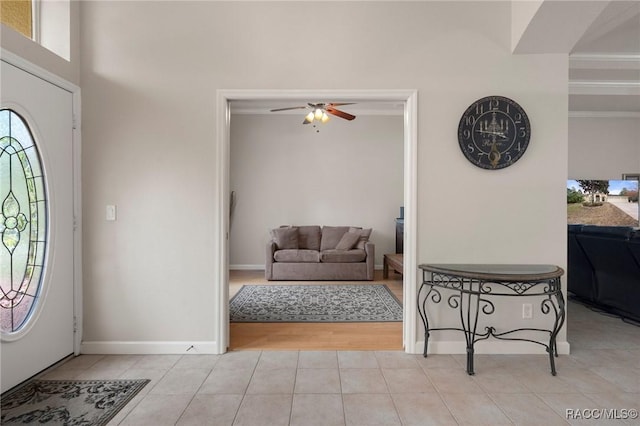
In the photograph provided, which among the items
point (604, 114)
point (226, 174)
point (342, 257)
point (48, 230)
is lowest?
point (342, 257)

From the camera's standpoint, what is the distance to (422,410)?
207cm

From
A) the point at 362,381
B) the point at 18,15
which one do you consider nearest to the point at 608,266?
the point at 362,381

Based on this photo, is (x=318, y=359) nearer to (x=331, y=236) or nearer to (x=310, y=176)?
(x=331, y=236)

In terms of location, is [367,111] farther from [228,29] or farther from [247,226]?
[228,29]

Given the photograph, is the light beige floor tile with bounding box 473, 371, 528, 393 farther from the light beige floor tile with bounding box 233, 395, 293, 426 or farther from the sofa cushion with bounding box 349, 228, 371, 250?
the sofa cushion with bounding box 349, 228, 371, 250

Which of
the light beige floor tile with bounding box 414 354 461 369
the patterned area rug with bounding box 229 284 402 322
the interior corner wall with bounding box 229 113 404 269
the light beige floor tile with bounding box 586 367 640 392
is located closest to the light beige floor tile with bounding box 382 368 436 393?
the light beige floor tile with bounding box 414 354 461 369

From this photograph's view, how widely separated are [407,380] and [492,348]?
92 cm

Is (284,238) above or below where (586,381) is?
above

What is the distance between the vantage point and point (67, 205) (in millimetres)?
2715

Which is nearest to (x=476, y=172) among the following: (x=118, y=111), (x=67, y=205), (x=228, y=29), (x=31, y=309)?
(x=228, y=29)

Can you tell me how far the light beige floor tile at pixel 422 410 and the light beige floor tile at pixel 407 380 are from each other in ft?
0.20

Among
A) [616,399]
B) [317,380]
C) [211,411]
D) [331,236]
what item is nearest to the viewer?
[211,411]

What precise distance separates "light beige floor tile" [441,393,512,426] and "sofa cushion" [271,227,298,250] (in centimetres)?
406

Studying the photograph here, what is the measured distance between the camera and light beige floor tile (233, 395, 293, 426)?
195 centimetres
